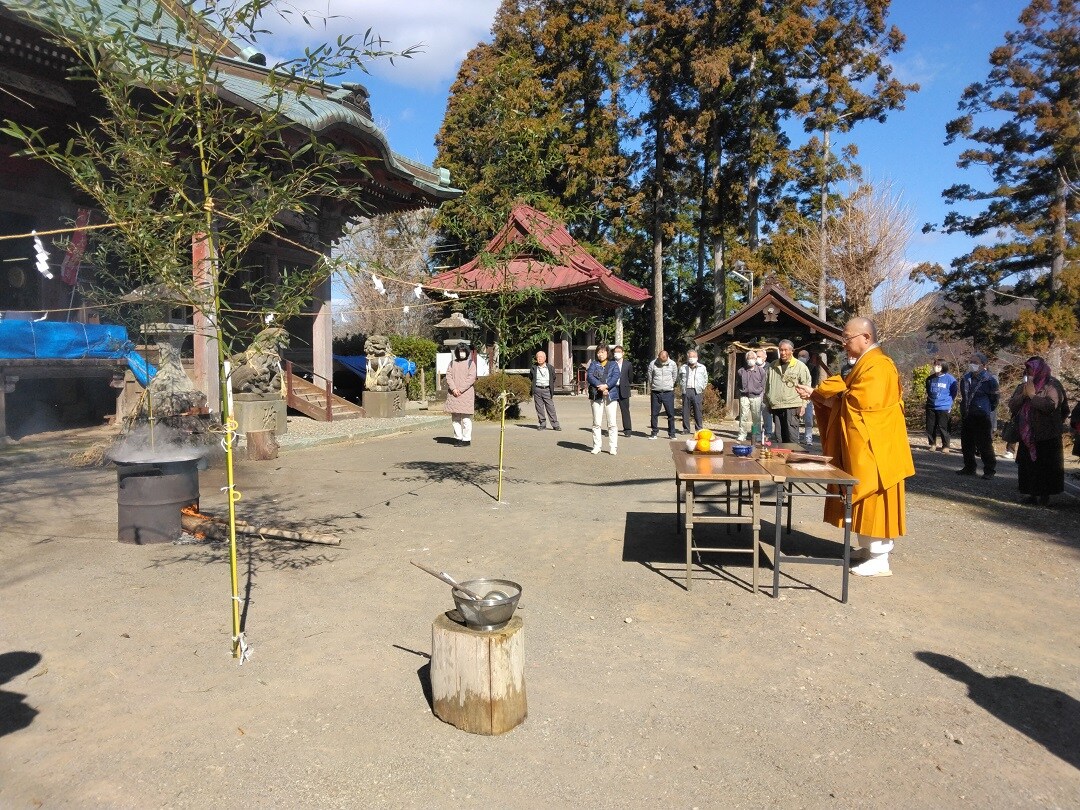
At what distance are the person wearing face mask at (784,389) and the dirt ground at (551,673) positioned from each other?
4012mm

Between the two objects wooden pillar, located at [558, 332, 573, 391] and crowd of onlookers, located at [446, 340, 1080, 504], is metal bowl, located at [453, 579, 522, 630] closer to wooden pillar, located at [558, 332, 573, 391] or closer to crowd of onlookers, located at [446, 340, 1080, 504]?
crowd of onlookers, located at [446, 340, 1080, 504]

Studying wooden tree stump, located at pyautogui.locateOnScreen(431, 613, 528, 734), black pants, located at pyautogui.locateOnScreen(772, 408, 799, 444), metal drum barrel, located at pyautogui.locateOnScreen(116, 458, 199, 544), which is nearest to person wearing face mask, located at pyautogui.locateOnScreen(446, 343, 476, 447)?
black pants, located at pyautogui.locateOnScreen(772, 408, 799, 444)

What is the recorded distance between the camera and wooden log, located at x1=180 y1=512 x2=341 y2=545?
6.29 metres

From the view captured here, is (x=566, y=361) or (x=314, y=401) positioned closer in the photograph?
(x=314, y=401)

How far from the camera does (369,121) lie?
Answer: 12828mm

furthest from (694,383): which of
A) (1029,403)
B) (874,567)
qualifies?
(874,567)

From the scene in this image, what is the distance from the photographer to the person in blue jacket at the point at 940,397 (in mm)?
13562

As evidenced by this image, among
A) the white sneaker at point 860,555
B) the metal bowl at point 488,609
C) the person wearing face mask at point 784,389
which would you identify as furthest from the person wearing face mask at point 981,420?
the metal bowl at point 488,609

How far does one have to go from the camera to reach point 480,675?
129 inches

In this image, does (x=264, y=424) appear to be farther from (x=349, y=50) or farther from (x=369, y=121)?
(x=349, y=50)

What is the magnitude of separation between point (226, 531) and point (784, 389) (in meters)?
7.94

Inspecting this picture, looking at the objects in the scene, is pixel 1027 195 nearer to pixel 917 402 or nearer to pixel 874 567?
pixel 917 402

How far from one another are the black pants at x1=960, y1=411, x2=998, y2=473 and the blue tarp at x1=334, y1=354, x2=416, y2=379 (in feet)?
→ 47.0

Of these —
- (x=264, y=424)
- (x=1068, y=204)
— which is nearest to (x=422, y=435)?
(x=264, y=424)
